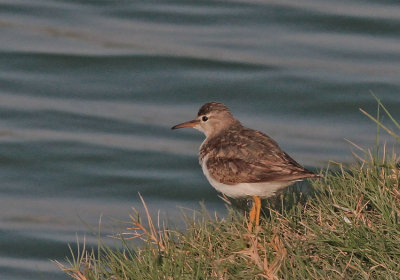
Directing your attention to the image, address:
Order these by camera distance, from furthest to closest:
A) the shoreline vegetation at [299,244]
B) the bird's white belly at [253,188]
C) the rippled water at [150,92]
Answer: the rippled water at [150,92]
the bird's white belly at [253,188]
the shoreline vegetation at [299,244]

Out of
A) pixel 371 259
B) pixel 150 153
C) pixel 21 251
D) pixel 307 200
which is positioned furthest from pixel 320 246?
pixel 150 153

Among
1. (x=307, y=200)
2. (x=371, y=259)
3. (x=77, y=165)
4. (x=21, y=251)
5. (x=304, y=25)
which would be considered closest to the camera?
(x=371, y=259)

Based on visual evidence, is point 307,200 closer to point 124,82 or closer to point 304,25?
point 124,82

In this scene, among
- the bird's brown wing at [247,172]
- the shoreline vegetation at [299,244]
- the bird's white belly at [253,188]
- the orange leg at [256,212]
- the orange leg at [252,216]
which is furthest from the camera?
the bird's white belly at [253,188]

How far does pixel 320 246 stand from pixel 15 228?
19.2 ft

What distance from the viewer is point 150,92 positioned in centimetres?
1390

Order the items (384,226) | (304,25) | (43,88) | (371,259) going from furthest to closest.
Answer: (304,25) < (43,88) < (384,226) < (371,259)

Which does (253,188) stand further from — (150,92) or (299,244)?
(150,92)

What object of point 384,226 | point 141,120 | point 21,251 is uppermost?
point 384,226

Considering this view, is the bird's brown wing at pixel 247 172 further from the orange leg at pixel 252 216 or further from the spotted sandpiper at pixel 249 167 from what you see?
the orange leg at pixel 252 216

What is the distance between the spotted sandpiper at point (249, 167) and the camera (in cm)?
666

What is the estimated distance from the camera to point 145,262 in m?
5.92

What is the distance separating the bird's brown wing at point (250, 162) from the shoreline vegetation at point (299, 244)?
266mm

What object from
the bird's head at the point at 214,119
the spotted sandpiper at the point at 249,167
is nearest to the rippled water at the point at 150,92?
the bird's head at the point at 214,119
